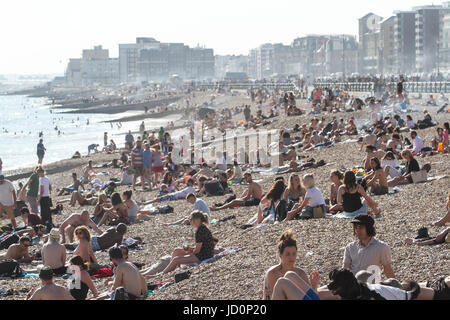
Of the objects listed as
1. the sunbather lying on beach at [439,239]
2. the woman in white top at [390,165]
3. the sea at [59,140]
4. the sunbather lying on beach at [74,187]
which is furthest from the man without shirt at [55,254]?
the sea at [59,140]

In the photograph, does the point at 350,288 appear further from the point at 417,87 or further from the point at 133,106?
the point at 133,106

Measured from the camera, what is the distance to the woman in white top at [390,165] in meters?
12.6

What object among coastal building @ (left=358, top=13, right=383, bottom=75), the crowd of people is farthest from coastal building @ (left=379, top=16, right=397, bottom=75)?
the crowd of people

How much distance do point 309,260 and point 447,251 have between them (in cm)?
142

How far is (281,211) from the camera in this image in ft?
34.1

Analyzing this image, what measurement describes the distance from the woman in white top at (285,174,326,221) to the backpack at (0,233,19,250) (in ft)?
14.4

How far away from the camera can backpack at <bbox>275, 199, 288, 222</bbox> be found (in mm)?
10375

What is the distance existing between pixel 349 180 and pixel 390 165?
11.5 ft

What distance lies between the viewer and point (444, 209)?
9.75 m

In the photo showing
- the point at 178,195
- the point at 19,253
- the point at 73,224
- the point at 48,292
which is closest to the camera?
the point at 48,292

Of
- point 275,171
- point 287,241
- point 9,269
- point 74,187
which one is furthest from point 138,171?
point 287,241

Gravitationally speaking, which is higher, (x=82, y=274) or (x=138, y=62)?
(x=138, y=62)
